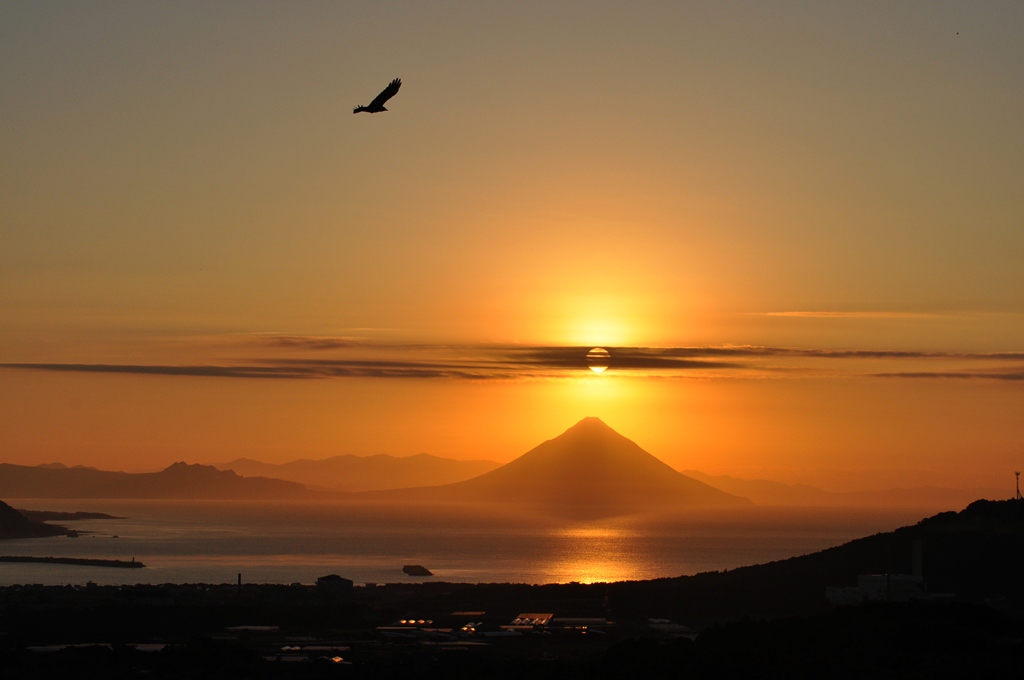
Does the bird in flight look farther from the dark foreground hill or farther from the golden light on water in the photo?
the golden light on water

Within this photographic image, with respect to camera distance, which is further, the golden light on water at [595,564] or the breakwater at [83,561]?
the breakwater at [83,561]

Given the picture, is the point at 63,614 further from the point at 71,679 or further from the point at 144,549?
the point at 144,549

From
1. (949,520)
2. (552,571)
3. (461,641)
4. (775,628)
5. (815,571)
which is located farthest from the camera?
(552,571)

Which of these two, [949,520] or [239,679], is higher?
[949,520]

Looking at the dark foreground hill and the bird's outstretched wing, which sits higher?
the bird's outstretched wing

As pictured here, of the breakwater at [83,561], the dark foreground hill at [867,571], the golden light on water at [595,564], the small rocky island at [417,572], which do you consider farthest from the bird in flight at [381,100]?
the breakwater at [83,561]

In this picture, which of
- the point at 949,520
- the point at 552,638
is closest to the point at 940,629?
the point at 552,638

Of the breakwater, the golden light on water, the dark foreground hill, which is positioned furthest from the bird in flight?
the breakwater

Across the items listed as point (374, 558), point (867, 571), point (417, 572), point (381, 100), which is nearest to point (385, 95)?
point (381, 100)

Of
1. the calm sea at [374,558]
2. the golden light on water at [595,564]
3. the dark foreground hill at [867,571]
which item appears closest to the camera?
the dark foreground hill at [867,571]

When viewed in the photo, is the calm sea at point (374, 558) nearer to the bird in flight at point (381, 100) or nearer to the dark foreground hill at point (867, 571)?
the dark foreground hill at point (867, 571)

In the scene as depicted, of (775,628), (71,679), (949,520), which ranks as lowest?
(71,679)
